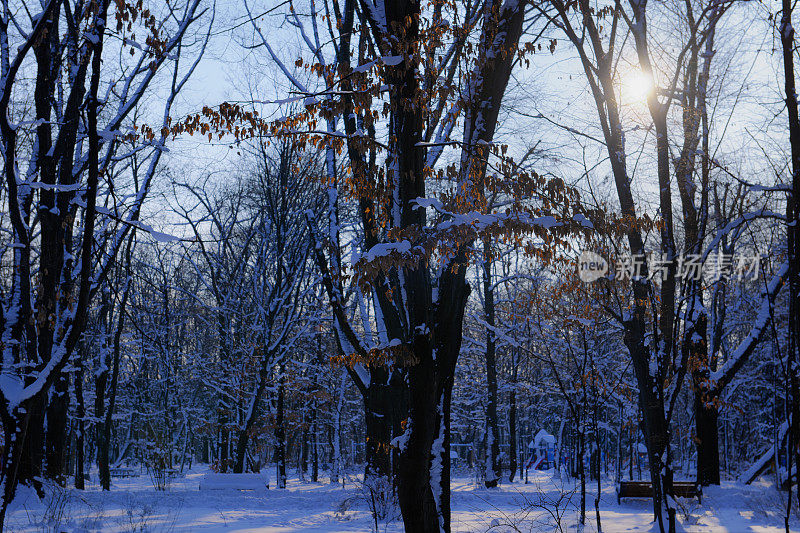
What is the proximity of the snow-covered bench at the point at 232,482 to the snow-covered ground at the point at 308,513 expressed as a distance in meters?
0.26

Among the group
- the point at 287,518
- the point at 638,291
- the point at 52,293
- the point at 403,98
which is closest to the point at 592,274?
the point at 638,291

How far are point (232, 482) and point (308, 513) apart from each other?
13.7 feet

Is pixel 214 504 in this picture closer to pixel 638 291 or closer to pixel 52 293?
pixel 52 293

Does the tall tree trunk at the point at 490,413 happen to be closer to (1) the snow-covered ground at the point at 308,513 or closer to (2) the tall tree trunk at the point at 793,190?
(1) the snow-covered ground at the point at 308,513

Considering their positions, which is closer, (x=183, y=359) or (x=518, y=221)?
(x=518, y=221)

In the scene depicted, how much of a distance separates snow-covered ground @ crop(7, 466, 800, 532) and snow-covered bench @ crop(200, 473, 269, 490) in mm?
262

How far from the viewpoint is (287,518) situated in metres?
10.7

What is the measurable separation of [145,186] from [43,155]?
298 centimetres

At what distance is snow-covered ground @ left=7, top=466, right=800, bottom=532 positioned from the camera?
829cm

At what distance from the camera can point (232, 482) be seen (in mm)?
15117

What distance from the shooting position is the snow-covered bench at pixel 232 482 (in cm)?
1495

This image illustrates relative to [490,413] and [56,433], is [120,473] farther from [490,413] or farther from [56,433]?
[56,433]

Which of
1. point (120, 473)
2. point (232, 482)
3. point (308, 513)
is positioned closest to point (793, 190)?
point (308, 513)

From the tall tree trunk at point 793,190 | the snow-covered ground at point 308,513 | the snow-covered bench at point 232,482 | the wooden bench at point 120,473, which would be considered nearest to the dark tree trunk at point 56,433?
the snow-covered ground at point 308,513
